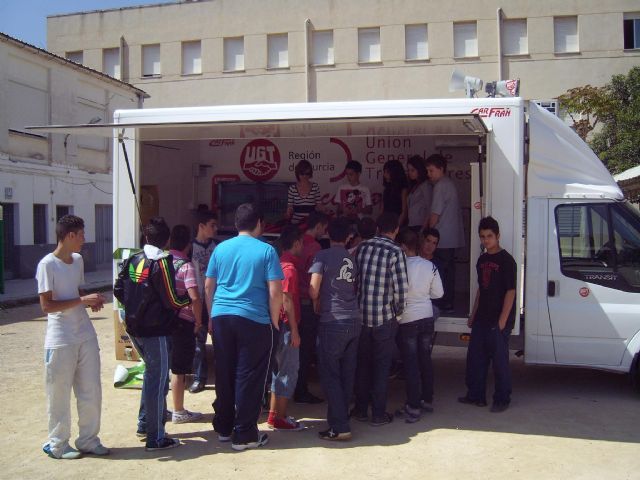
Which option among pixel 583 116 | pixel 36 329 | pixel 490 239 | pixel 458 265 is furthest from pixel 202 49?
pixel 490 239

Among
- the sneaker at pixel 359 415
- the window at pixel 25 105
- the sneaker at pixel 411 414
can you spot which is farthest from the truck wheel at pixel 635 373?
the window at pixel 25 105

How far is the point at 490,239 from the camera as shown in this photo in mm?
6004

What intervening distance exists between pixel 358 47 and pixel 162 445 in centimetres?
2746

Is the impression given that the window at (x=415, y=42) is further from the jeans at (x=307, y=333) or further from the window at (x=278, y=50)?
the jeans at (x=307, y=333)

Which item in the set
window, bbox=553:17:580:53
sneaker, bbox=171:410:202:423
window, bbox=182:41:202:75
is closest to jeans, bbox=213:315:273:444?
sneaker, bbox=171:410:202:423

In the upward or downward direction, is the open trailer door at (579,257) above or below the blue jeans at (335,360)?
above

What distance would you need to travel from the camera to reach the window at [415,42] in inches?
1177

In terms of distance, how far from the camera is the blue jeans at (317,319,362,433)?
5.44m

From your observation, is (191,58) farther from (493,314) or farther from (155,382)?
(155,382)

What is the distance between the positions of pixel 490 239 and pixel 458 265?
2.43 metres

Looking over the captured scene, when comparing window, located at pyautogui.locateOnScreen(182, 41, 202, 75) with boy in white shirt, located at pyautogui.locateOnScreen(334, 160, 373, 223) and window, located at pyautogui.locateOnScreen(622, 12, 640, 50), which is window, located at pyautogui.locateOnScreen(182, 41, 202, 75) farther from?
boy in white shirt, located at pyautogui.locateOnScreen(334, 160, 373, 223)

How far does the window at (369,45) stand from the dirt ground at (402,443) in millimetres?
25150

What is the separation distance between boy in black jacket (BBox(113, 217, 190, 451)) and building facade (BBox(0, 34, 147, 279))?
45.9 ft

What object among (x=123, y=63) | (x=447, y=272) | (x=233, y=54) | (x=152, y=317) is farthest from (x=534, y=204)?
(x=123, y=63)
